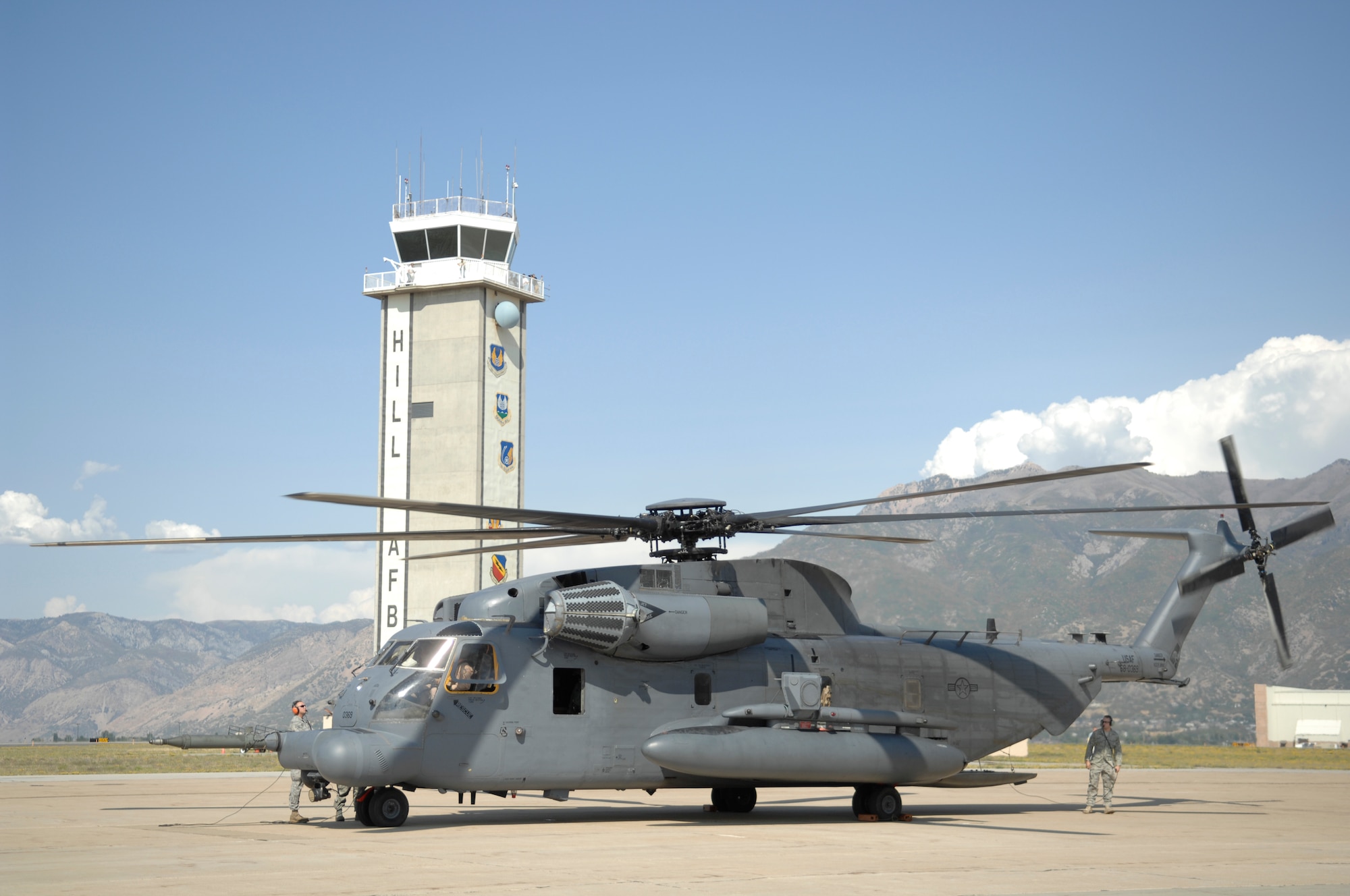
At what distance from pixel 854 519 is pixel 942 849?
4.17 meters

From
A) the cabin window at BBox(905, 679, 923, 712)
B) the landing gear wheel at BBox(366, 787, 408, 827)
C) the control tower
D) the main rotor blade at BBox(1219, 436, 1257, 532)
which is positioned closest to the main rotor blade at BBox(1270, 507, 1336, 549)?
the main rotor blade at BBox(1219, 436, 1257, 532)

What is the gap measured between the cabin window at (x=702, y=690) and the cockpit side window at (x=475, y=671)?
3110 mm

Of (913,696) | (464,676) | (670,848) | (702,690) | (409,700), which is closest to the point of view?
(670,848)

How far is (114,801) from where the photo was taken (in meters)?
22.2

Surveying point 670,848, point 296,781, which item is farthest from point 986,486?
point 296,781

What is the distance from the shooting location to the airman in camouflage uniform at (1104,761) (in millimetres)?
20500

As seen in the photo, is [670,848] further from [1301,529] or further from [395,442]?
[395,442]

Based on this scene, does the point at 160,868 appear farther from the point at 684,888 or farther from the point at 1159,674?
the point at 1159,674

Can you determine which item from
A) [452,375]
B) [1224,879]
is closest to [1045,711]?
[1224,879]

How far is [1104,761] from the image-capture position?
20625mm

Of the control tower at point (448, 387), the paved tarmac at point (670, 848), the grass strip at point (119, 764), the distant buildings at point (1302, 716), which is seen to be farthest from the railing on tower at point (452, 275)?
the distant buildings at point (1302, 716)

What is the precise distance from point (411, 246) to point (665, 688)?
48950 mm

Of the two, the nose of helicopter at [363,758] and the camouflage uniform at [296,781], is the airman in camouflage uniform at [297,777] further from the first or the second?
the nose of helicopter at [363,758]

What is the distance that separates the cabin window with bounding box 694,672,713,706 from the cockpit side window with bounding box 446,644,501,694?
3.11 metres
